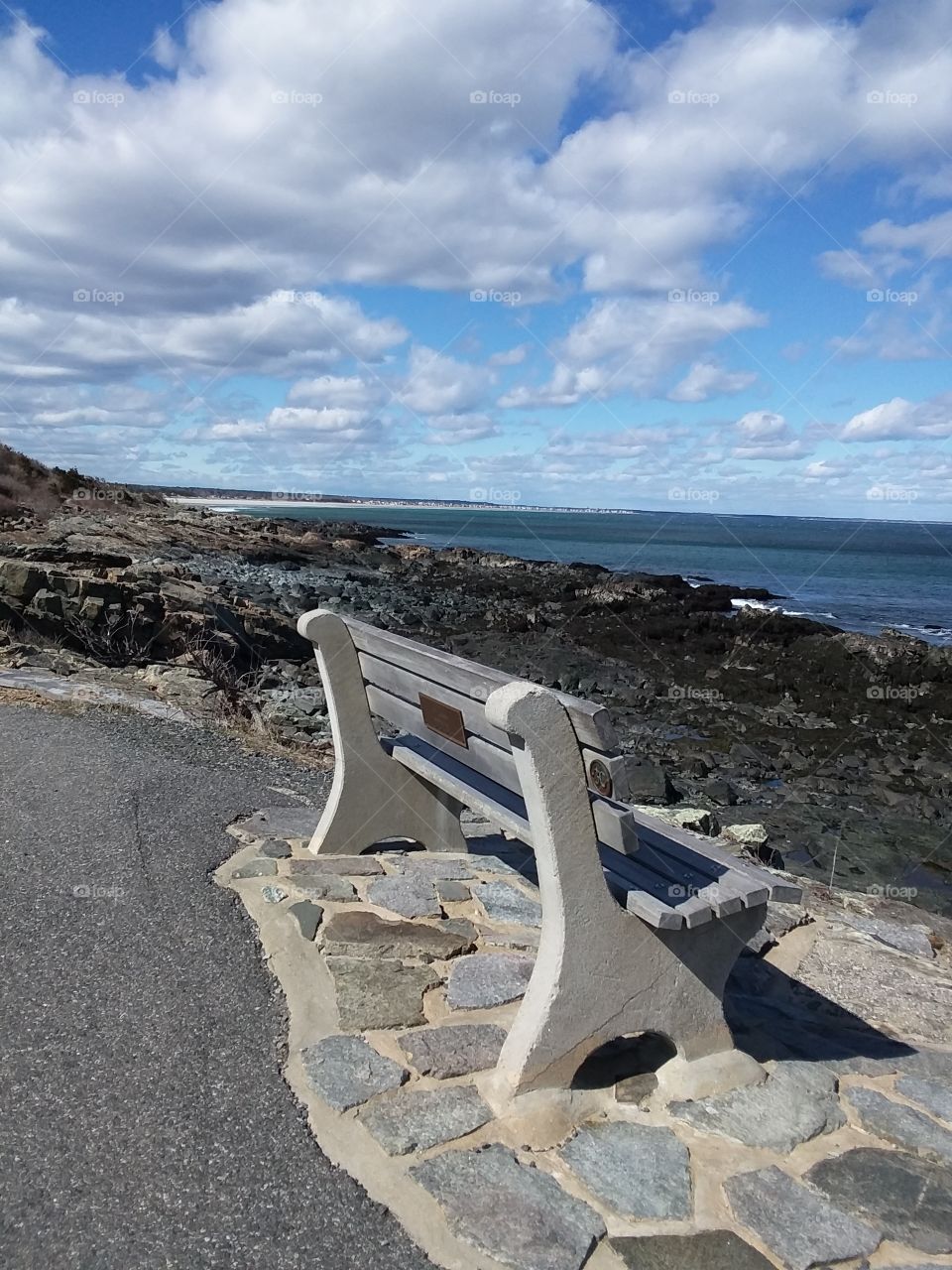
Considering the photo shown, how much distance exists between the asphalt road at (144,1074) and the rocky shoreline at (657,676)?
11.1 feet

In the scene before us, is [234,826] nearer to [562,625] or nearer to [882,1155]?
[882,1155]

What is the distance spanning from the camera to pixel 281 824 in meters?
5.00

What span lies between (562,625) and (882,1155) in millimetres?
20197

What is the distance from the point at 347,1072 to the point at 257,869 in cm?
157

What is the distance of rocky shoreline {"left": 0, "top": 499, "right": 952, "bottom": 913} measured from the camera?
28.7 ft

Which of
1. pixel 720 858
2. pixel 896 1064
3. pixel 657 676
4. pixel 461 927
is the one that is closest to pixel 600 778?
pixel 720 858

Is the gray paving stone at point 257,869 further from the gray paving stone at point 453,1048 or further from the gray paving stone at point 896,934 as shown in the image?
the gray paving stone at point 896,934

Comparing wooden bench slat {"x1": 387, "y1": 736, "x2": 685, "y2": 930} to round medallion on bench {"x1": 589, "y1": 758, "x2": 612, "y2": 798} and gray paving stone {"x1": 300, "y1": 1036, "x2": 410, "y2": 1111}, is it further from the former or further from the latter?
gray paving stone {"x1": 300, "y1": 1036, "x2": 410, "y2": 1111}

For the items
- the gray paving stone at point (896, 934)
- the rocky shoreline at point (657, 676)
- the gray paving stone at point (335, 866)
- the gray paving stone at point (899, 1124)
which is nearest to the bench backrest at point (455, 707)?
the gray paving stone at point (335, 866)

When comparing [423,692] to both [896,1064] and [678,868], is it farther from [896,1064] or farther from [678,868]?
[896,1064]

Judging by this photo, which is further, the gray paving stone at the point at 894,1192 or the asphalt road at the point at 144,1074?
the gray paving stone at the point at 894,1192

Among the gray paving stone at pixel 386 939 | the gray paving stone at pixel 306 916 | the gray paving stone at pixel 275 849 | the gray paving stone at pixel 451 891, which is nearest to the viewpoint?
the gray paving stone at pixel 386 939

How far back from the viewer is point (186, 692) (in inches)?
321

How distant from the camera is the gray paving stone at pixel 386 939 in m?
3.62
